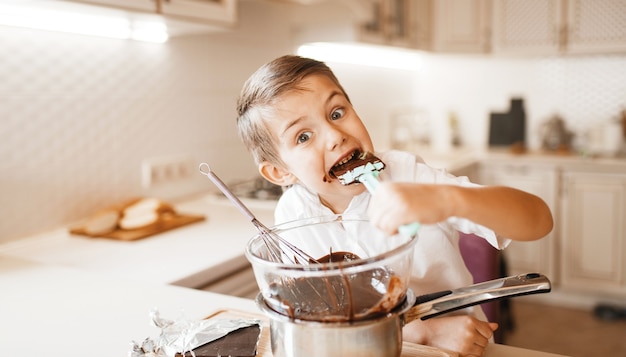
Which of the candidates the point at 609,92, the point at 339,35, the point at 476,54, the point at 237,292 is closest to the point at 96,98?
the point at 237,292

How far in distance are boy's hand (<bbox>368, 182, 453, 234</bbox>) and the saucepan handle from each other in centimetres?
11

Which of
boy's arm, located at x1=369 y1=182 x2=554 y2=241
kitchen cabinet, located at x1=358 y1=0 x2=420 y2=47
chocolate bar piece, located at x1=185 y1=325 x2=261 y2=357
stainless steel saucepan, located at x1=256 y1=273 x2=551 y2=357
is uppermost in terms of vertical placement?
kitchen cabinet, located at x1=358 y1=0 x2=420 y2=47

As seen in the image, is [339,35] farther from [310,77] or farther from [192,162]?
[310,77]

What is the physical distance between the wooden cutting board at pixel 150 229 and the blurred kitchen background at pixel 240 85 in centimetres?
19

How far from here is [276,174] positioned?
3.14ft

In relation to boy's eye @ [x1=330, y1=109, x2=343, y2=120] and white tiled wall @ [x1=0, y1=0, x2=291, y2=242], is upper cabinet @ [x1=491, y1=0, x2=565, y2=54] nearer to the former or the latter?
white tiled wall @ [x1=0, y1=0, x2=291, y2=242]

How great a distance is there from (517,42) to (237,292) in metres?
2.57

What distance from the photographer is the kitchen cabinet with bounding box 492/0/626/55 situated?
3.03 m

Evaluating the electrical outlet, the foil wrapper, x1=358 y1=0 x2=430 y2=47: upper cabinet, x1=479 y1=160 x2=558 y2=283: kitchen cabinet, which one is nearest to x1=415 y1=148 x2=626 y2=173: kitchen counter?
x1=479 y1=160 x2=558 y2=283: kitchen cabinet

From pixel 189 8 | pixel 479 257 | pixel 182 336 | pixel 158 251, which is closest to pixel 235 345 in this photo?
pixel 182 336

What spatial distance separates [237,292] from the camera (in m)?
1.42

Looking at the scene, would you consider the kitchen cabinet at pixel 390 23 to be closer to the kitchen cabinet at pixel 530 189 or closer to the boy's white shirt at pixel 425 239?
the kitchen cabinet at pixel 530 189

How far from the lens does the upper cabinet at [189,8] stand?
1.37 meters

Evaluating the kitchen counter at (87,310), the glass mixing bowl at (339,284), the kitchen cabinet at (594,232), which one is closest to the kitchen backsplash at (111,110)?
the kitchen counter at (87,310)
